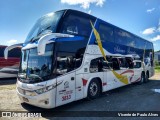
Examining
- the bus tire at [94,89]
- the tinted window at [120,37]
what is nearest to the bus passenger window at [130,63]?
the tinted window at [120,37]

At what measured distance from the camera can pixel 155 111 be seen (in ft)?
22.3

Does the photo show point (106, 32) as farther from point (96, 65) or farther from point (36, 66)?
point (36, 66)

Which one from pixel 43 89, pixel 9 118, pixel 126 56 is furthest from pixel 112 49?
pixel 9 118

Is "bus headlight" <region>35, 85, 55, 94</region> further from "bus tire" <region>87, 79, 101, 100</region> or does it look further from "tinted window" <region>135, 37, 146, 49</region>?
"tinted window" <region>135, 37, 146, 49</region>

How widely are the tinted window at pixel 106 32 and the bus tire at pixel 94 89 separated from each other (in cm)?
220

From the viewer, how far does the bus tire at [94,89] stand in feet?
27.2

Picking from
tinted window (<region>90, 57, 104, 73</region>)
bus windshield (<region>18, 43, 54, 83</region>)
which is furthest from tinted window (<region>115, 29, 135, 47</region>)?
bus windshield (<region>18, 43, 54, 83</region>)

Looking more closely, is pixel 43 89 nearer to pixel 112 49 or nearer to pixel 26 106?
pixel 26 106

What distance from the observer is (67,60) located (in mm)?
6980

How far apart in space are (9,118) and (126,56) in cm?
815

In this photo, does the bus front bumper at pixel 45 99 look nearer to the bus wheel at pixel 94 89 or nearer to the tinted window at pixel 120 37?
the bus wheel at pixel 94 89

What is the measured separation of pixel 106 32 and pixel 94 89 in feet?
10.1

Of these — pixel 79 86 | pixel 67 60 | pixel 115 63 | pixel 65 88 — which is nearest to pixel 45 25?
pixel 67 60

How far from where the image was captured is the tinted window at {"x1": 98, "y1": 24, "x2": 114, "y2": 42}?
9.22 metres
